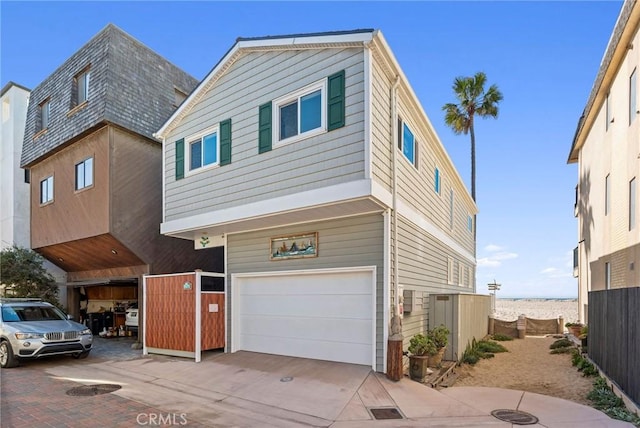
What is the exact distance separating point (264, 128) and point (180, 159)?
3.49 metres

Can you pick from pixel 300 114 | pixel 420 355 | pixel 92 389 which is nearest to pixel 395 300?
pixel 420 355

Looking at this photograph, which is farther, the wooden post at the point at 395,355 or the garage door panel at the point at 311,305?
the garage door panel at the point at 311,305

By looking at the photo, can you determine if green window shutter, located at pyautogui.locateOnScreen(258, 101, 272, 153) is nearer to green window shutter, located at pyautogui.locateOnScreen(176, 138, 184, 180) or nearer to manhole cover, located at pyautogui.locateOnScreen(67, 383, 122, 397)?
green window shutter, located at pyautogui.locateOnScreen(176, 138, 184, 180)

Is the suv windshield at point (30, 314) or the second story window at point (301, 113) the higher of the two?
the second story window at point (301, 113)

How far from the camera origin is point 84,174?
1396 centimetres

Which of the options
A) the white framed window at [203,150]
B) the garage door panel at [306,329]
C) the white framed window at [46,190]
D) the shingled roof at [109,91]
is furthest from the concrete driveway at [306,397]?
the white framed window at [46,190]

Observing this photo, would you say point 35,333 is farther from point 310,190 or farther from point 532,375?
point 532,375

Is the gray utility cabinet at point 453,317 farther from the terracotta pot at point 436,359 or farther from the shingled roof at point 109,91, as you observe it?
the shingled roof at point 109,91

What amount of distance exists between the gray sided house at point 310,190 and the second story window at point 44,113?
24.4ft

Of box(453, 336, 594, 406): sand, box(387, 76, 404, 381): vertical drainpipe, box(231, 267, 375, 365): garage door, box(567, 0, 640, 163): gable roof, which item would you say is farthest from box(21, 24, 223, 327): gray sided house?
box(567, 0, 640, 163): gable roof

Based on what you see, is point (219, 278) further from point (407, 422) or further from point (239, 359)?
point (407, 422)

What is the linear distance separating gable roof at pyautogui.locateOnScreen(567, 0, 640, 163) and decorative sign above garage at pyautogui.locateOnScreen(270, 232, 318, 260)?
9069mm

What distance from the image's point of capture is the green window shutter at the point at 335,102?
812cm

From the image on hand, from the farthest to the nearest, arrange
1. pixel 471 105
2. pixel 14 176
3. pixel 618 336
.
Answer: pixel 471 105 < pixel 14 176 < pixel 618 336
